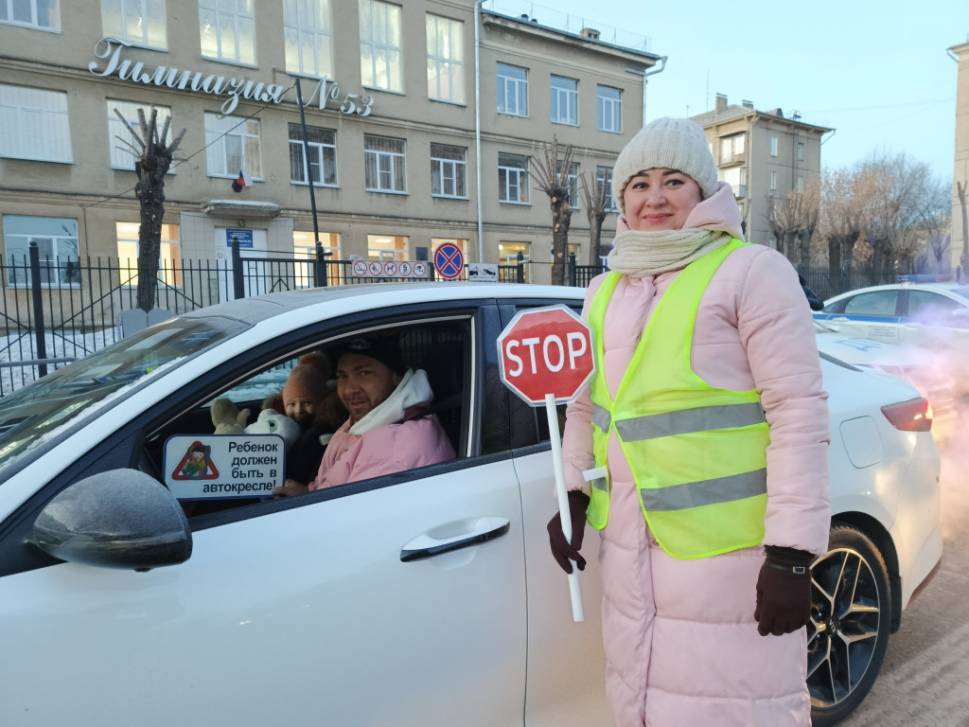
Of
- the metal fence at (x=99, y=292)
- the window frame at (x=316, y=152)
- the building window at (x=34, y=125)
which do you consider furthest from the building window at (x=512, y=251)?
the building window at (x=34, y=125)

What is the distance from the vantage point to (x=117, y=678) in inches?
54.4

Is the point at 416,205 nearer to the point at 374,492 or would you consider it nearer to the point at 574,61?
the point at 574,61

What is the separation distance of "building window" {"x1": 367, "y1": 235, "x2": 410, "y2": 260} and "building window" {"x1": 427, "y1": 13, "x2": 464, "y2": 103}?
536 cm

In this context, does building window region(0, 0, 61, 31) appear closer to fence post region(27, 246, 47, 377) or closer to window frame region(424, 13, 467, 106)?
window frame region(424, 13, 467, 106)

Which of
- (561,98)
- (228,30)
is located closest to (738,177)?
(561,98)

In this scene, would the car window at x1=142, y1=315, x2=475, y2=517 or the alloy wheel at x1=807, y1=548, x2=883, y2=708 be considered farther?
the alloy wheel at x1=807, y1=548, x2=883, y2=708

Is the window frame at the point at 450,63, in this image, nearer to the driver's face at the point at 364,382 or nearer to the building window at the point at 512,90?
the building window at the point at 512,90

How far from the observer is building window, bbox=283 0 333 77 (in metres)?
21.9

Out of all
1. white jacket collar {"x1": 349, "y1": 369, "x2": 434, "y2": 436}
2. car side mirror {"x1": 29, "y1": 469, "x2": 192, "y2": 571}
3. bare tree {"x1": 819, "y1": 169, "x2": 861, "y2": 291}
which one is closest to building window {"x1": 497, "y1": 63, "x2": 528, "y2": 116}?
bare tree {"x1": 819, "y1": 169, "x2": 861, "y2": 291}

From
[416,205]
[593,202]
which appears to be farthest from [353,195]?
[593,202]

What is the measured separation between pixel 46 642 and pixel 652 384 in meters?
1.36

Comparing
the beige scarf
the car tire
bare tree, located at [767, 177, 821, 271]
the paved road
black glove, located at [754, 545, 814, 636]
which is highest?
bare tree, located at [767, 177, 821, 271]

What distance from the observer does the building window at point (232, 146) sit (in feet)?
68.1

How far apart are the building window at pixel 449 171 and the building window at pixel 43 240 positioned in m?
11.5
